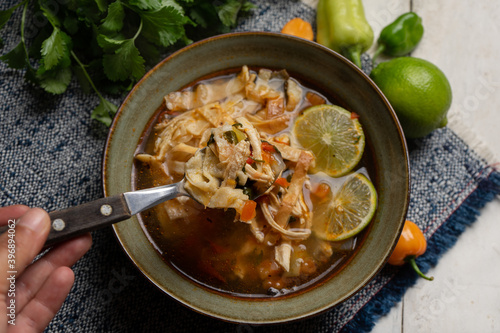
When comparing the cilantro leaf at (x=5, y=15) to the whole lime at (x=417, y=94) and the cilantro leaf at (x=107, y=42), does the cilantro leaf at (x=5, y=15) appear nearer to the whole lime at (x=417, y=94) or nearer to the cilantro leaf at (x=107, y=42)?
the cilantro leaf at (x=107, y=42)

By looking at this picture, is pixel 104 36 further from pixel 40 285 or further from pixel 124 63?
pixel 40 285

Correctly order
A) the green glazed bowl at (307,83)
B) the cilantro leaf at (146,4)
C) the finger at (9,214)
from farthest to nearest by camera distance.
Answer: the cilantro leaf at (146,4), the green glazed bowl at (307,83), the finger at (9,214)

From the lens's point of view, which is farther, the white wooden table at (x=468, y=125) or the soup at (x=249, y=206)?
the white wooden table at (x=468, y=125)

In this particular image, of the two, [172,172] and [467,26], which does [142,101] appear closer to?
[172,172]

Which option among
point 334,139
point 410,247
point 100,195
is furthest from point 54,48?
point 410,247

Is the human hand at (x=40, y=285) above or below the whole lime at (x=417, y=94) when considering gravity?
below

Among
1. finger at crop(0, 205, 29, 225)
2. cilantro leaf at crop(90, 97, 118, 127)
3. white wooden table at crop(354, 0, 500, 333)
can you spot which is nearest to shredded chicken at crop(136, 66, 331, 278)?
cilantro leaf at crop(90, 97, 118, 127)

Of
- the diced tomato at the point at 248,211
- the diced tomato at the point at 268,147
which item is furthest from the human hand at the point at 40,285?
the diced tomato at the point at 268,147
